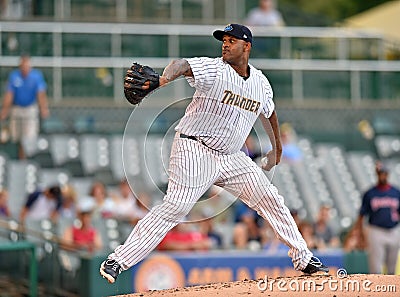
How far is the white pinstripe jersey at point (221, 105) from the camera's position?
24.3ft

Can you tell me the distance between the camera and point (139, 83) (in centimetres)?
699

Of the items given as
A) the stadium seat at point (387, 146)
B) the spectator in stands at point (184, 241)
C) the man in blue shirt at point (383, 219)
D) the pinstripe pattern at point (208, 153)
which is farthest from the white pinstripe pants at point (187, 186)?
the stadium seat at point (387, 146)

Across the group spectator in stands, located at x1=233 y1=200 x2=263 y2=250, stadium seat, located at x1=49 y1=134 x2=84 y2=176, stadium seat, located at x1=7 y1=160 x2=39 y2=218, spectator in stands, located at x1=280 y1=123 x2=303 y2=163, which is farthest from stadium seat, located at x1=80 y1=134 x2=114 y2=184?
spectator in stands, located at x1=280 y1=123 x2=303 y2=163

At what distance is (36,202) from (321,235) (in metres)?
3.98

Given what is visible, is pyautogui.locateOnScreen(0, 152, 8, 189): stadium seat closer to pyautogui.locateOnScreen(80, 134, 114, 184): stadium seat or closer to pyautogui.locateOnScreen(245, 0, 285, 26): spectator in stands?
pyautogui.locateOnScreen(80, 134, 114, 184): stadium seat

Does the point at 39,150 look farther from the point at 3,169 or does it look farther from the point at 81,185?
the point at 81,185

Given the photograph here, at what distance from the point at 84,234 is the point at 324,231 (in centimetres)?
350

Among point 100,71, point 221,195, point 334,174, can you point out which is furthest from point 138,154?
point 221,195

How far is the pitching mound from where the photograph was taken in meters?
7.31

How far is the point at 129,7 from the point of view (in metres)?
19.1

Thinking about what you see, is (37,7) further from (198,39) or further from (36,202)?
(36,202)

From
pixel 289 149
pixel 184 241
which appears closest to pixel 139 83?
pixel 184 241

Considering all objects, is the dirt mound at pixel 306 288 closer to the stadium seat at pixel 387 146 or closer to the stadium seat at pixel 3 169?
the stadium seat at pixel 3 169

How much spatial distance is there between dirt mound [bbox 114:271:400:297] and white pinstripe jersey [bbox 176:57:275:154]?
3.36ft
